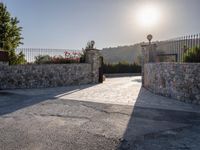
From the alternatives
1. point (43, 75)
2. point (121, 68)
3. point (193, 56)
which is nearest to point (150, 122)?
point (193, 56)

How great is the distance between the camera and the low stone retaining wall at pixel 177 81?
7.19m

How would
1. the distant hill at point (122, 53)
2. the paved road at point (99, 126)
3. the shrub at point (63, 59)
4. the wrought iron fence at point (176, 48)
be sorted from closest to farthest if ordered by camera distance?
the paved road at point (99, 126) < the wrought iron fence at point (176, 48) < the shrub at point (63, 59) < the distant hill at point (122, 53)

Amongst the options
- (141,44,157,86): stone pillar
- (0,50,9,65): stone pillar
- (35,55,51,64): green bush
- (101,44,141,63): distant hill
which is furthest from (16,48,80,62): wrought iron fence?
Result: (101,44,141,63): distant hill

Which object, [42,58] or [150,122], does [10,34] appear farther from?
[150,122]

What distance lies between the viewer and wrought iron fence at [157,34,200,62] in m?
10.7

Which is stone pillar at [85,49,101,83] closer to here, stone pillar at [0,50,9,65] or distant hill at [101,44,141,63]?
stone pillar at [0,50,9,65]

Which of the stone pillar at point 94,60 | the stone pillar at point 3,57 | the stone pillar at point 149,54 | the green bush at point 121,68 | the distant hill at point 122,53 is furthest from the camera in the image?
the distant hill at point 122,53

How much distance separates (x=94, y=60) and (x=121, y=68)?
7.78m

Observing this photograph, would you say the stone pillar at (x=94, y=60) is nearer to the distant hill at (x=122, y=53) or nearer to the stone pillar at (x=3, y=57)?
the stone pillar at (x=3, y=57)

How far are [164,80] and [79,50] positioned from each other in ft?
27.0

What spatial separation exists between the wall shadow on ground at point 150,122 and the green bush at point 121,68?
567 inches

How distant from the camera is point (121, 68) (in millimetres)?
22031

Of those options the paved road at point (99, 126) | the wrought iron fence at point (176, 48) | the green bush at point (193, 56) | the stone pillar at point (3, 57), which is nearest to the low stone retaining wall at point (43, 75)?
the stone pillar at point (3, 57)

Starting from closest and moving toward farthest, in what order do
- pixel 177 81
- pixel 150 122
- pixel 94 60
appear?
pixel 150 122, pixel 177 81, pixel 94 60
